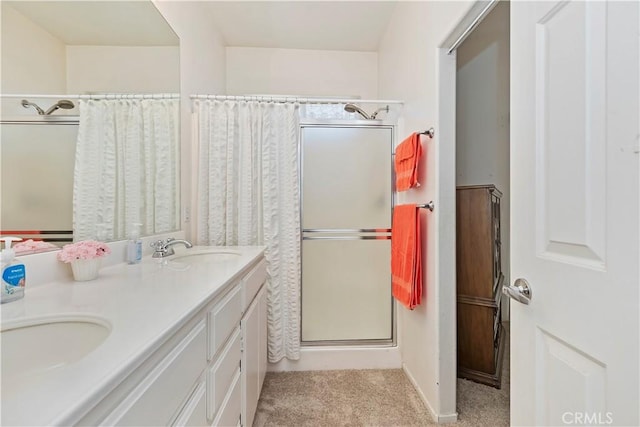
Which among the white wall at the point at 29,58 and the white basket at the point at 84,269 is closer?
the white wall at the point at 29,58

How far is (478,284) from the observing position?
5.95 feet

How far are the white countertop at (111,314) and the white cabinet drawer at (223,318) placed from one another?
0.22 feet

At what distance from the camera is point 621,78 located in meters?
0.52

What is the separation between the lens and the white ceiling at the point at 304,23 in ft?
6.93

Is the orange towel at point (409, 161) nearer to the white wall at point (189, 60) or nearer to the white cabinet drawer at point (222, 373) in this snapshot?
the white cabinet drawer at point (222, 373)

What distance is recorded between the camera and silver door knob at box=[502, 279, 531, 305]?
73cm

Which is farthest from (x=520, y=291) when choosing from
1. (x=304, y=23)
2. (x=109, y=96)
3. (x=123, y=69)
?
(x=304, y=23)

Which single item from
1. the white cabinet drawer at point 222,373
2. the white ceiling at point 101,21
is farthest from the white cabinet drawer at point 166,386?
the white ceiling at point 101,21

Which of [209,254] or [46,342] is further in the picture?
[209,254]

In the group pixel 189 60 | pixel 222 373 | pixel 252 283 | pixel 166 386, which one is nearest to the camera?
pixel 166 386

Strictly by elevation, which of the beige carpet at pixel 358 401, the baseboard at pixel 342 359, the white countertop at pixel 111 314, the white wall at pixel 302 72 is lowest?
the beige carpet at pixel 358 401

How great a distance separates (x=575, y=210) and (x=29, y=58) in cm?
159

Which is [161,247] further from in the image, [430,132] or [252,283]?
[430,132]

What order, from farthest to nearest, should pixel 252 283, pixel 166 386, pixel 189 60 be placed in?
1. pixel 189 60
2. pixel 252 283
3. pixel 166 386
